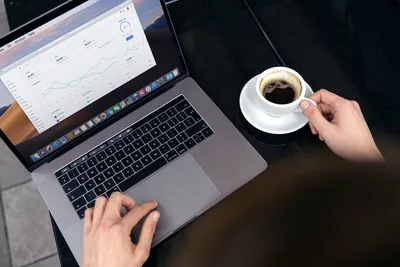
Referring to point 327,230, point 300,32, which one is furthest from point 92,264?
point 300,32

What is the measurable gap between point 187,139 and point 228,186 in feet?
0.40

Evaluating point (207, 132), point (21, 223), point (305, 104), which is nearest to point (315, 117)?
point (305, 104)

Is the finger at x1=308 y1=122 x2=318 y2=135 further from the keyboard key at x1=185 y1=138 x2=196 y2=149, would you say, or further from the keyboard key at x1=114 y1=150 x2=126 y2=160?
the keyboard key at x1=114 y1=150 x2=126 y2=160

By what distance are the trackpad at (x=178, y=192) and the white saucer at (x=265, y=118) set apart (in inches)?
5.5

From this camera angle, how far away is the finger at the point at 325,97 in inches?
31.0

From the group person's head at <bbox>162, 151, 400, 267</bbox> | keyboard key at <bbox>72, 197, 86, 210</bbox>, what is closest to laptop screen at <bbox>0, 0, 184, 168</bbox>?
keyboard key at <bbox>72, 197, 86, 210</bbox>

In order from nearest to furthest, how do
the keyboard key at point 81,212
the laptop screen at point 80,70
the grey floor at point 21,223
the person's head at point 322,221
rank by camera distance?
the person's head at point 322,221
the laptop screen at point 80,70
the keyboard key at point 81,212
the grey floor at point 21,223

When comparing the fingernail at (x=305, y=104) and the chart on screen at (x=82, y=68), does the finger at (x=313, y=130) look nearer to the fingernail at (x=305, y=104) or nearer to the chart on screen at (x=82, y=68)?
the fingernail at (x=305, y=104)

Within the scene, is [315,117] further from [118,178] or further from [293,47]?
[118,178]

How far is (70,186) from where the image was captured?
80 cm

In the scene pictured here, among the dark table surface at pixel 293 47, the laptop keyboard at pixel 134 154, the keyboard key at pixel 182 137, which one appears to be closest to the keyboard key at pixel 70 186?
the laptop keyboard at pixel 134 154

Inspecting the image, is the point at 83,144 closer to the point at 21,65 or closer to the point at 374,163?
the point at 21,65

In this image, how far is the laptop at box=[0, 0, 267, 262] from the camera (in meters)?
0.72

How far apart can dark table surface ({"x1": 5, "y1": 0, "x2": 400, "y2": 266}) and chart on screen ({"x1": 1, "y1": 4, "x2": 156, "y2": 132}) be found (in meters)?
0.17
